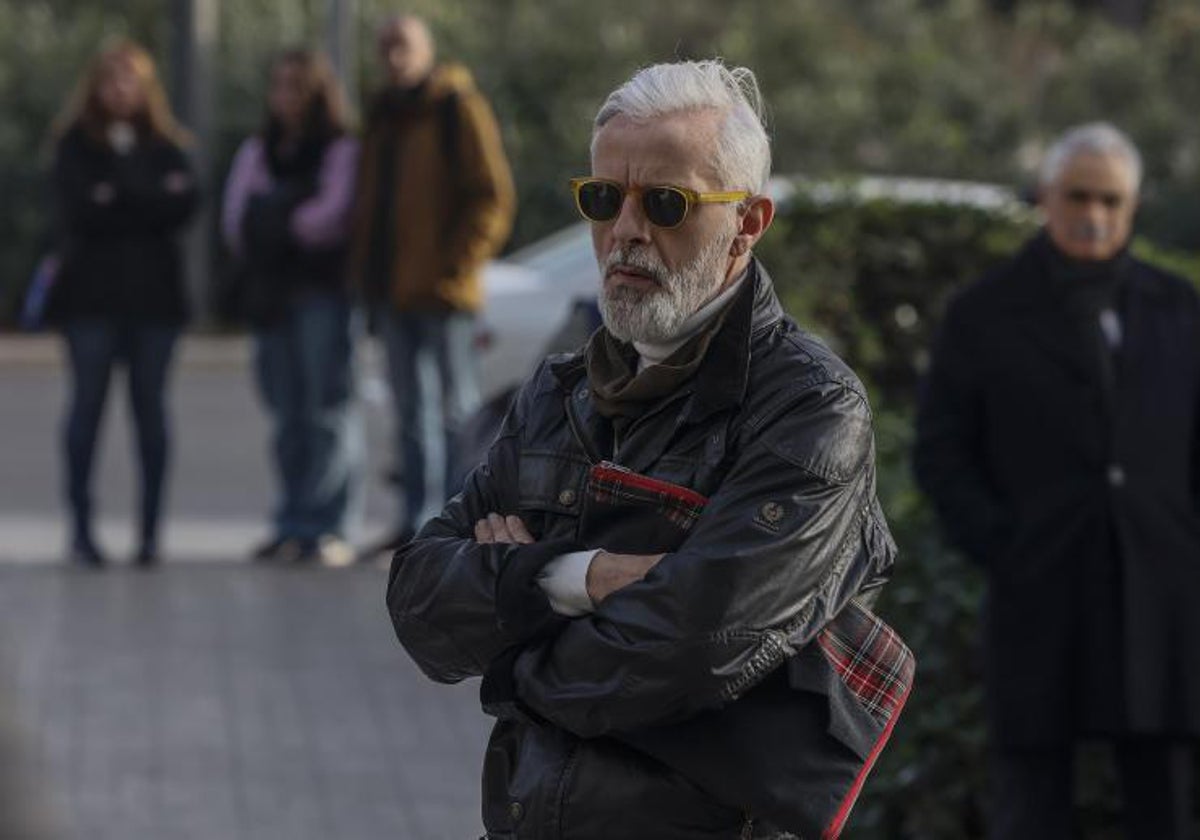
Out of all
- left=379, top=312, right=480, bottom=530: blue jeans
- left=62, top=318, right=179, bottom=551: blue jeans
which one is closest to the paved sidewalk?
left=62, top=318, right=179, bottom=551: blue jeans

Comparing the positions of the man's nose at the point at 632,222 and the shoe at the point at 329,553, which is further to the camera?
the shoe at the point at 329,553

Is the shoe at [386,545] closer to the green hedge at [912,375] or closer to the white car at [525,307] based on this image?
the white car at [525,307]

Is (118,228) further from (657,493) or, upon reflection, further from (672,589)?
(672,589)

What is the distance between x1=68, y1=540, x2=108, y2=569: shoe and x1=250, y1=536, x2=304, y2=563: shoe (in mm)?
636

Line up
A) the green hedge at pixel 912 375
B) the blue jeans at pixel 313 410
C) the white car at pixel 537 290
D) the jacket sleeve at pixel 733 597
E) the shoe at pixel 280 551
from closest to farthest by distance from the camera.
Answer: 1. the jacket sleeve at pixel 733 597
2. the green hedge at pixel 912 375
3. the blue jeans at pixel 313 410
4. the white car at pixel 537 290
5. the shoe at pixel 280 551

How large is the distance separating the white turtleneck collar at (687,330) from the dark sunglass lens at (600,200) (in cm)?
16

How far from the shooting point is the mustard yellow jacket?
34.7 feet

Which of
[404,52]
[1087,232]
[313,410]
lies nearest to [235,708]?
[313,410]

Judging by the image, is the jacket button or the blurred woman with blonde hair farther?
the blurred woman with blonde hair

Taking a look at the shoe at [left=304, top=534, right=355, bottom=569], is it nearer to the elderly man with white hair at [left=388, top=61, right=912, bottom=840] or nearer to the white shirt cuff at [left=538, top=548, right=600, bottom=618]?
the elderly man with white hair at [left=388, top=61, right=912, bottom=840]

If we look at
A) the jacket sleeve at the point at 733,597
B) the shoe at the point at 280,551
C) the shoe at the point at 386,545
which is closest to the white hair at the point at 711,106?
the jacket sleeve at the point at 733,597

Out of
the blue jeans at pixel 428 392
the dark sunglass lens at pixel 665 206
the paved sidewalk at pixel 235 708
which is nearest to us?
the dark sunglass lens at pixel 665 206

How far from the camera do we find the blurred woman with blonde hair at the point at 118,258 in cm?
1064

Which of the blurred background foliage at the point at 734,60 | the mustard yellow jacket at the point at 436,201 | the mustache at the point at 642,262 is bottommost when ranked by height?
the blurred background foliage at the point at 734,60
